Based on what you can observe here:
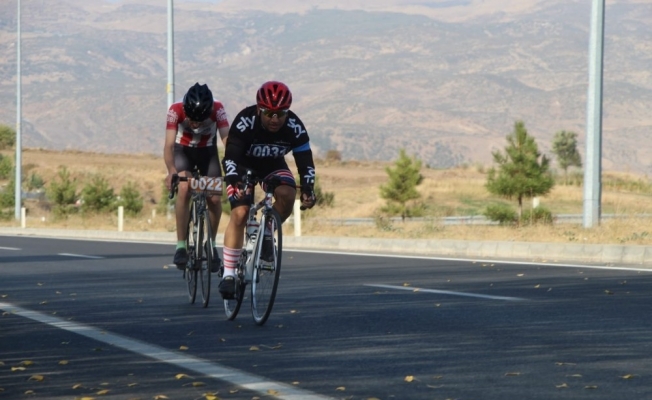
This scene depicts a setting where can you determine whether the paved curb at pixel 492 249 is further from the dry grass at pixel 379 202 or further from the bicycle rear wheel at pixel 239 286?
the bicycle rear wheel at pixel 239 286

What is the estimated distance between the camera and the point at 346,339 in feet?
28.6

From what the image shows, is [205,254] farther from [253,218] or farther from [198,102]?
[253,218]

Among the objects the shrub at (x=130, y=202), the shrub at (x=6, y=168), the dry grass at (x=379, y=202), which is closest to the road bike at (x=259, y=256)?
the dry grass at (x=379, y=202)

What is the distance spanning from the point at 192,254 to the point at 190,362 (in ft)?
12.4

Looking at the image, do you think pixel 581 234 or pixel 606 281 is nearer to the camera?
pixel 606 281

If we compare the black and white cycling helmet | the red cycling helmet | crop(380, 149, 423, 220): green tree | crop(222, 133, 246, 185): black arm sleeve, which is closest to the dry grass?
crop(380, 149, 423, 220): green tree

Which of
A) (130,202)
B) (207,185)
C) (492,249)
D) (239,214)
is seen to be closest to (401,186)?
(130,202)

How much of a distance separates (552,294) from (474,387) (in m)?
5.39

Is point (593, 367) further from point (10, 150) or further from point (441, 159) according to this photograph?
point (441, 159)

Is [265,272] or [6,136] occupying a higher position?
[6,136]

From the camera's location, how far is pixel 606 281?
13.3 meters

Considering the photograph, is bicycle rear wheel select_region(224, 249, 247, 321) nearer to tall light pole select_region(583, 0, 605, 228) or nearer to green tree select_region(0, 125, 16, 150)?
tall light pole select_region(583, 0, 605, 228)

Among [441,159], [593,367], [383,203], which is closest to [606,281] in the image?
[593,367]

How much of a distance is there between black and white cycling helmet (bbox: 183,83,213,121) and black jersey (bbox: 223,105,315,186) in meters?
1.37
